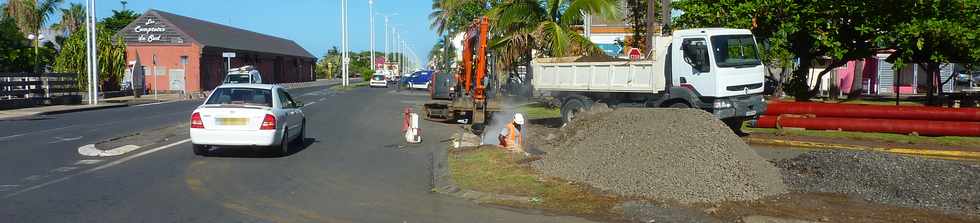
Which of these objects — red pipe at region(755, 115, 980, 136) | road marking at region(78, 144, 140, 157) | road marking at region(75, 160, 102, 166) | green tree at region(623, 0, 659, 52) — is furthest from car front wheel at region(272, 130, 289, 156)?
green tree at region(623, 0, 659, 52)

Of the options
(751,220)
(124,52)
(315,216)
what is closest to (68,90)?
(124,52)

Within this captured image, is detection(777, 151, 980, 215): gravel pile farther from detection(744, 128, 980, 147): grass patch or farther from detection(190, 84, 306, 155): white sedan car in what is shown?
detection(190, 84, 306, 155): white sedan car

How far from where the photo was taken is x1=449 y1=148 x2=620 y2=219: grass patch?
29.9 feet

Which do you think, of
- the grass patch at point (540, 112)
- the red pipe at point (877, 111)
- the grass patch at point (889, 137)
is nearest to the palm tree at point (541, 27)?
the grass patch at point (540, 112)

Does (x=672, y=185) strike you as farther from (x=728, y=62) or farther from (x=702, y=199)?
(x=728, y=62)

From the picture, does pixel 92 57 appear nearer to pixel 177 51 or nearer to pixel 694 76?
pixel 177 51

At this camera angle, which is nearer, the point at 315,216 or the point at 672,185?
the point at 315,216

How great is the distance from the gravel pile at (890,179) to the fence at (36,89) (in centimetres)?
3022

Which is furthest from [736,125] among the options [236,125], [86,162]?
[86,162]

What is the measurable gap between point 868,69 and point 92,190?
41.0m

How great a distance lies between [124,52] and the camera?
4947cm

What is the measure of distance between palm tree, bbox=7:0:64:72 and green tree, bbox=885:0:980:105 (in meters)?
54.1

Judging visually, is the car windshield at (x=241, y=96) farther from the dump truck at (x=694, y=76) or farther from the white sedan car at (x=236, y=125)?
the dump truck at (x=694, y=76)

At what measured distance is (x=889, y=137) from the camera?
18547mm
